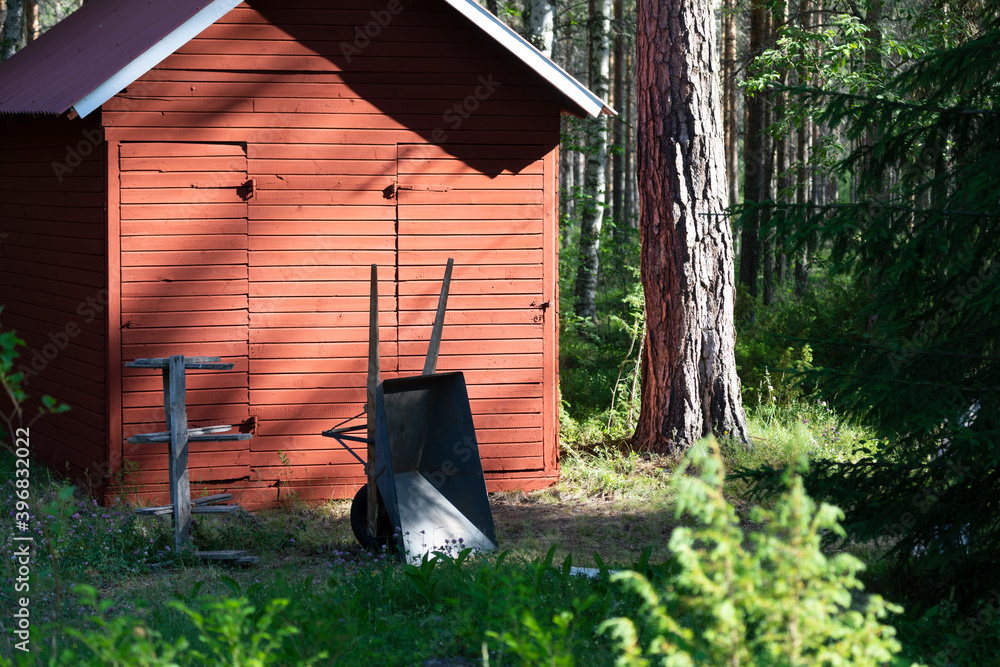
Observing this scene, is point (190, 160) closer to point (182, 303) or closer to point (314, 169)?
point (314, 169)

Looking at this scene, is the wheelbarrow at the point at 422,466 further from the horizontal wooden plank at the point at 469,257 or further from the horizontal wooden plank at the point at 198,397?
the horizontal wooden plank at the point at 198,397

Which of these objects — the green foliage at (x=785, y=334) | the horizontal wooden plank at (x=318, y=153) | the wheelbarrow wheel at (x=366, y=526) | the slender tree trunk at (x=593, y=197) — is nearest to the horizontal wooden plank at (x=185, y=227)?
the horizontal wooden plank at (x=318, y=153)

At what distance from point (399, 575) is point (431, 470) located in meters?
1.50

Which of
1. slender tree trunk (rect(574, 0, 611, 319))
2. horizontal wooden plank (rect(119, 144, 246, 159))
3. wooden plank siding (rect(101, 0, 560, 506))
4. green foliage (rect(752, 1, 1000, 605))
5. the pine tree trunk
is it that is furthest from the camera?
the pine tree trunk

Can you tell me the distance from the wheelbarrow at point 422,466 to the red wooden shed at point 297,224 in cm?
162

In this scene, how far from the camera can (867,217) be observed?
14.7 feet

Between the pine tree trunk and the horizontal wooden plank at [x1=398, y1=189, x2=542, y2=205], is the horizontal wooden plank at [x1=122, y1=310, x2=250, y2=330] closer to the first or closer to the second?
the horizontal wooden plank at [x1=398, y1=189, x2=542, y2=205]

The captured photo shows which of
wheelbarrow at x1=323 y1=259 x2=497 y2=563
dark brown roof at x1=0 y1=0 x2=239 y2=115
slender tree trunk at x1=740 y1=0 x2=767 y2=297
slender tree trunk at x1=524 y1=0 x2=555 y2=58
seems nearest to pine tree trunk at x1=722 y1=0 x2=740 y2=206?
slender tree trunk at x1=740 y1=0 x2=767 y2=297

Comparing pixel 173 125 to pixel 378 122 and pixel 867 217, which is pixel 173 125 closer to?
pixel 378 122

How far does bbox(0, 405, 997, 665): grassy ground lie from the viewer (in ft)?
12.7

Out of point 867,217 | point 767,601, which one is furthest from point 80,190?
point 767,601

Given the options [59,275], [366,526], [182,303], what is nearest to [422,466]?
[366,526]

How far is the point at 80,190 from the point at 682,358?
6108 mm

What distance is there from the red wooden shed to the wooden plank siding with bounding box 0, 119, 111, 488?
0.13 feet
